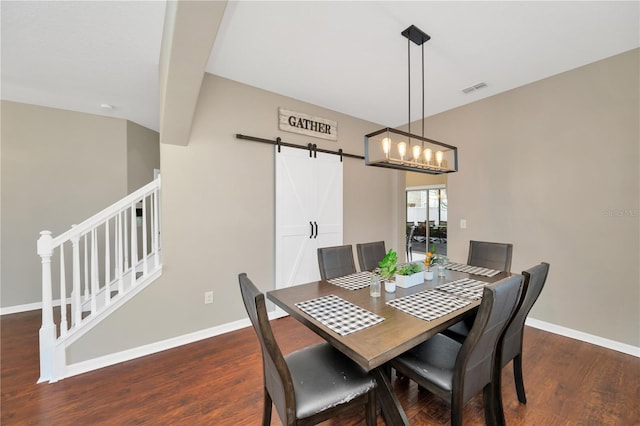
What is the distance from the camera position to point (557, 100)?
290 cm

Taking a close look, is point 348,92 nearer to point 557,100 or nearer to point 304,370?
point 557,100

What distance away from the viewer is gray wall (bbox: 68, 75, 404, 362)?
8.34 feet

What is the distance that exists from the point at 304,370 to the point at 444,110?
4025 mm

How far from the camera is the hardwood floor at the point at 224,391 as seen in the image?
1.70 m

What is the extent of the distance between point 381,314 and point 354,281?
0.70 m

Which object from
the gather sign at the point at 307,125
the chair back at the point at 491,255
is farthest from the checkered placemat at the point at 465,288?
the gather sign at the point at 307,125

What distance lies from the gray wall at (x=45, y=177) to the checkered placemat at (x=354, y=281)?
3945mm

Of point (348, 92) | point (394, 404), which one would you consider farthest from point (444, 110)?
point (394, 404)

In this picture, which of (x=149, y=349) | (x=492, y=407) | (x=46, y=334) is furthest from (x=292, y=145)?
→ (x=492, y=407)

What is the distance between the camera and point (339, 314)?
1.52m

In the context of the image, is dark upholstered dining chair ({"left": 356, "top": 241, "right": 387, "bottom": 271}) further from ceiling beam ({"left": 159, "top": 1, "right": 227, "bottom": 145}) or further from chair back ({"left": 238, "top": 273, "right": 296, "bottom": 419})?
ceiling beam ({"left": 159, "top": 1, "right": 227, "bottom": 145})

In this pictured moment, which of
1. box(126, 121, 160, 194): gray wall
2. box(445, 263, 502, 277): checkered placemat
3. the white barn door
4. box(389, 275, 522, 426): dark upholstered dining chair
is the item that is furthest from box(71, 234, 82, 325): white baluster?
box(445, 263, 502, 277): checkered placemat

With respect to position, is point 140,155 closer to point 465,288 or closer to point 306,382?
point 306,382

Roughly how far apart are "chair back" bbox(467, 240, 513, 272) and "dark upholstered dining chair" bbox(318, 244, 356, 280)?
1.38 metres
